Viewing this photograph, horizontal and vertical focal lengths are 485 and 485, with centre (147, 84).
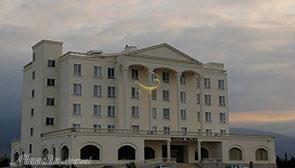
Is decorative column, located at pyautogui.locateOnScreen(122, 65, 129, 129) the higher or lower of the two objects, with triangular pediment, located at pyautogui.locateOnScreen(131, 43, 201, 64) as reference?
lower

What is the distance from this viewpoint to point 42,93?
6544 cm

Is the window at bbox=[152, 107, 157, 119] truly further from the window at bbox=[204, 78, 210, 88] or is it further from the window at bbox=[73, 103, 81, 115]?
the window at bbox=[73, 103, 81, 115]

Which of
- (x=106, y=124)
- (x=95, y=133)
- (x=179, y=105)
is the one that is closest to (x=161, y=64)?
(x=179, y=105)

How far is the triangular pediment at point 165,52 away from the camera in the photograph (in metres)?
67.7

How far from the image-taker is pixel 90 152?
56969 millimetres

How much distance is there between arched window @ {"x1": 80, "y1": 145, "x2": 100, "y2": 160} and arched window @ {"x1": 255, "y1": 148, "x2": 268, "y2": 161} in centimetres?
2504

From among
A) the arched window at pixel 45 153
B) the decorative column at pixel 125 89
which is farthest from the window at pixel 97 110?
the arched window at pixel 45 153

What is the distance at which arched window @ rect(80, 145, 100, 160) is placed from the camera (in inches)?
2215

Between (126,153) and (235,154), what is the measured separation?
17146mm

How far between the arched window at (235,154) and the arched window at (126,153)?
50.8 ft

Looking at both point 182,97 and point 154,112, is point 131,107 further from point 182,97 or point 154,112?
point 182,97

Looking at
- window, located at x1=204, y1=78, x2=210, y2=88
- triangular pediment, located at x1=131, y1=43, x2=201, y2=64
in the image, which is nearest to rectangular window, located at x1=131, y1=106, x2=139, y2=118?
triangular pediment, located at x1=131, y1=43, x2=201, y2=64

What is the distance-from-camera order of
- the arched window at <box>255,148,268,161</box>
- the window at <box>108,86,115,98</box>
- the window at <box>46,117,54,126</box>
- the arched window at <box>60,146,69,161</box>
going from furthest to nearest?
the arched window at <box>255,148,268,161</box> → the window at <box>108,86,115,98</box> → the window at <box>46,117,54,126</box> → the arched window at <box>60,146,69,161</box>

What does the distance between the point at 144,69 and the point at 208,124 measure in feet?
44.6
